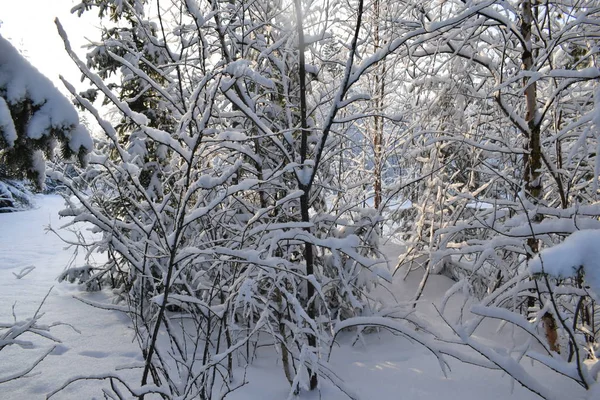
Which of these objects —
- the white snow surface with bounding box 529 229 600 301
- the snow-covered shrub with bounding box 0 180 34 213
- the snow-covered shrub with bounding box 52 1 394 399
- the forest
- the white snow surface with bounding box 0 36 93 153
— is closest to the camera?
the white snow surface with bounding box 529 229 600 301

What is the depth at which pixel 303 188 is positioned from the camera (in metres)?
3.10

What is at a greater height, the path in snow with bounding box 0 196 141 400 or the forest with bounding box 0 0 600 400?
the forest with bounding box 0 0 600 400

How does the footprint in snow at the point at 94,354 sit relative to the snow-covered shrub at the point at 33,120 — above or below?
below

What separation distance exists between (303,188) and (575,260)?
204 cm

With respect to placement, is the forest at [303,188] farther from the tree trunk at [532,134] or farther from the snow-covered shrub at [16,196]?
the snow-covered shrub at [16,196]

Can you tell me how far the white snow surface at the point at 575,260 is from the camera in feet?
4.42

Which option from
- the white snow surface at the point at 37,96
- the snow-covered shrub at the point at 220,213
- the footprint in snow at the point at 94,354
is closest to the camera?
the white snow surface at the point at 37,96

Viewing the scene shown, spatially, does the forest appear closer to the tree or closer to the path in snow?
the tree

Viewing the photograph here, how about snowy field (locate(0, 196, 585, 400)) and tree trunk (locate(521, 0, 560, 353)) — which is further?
tree trunk (locate(521, 0, 560, 353))

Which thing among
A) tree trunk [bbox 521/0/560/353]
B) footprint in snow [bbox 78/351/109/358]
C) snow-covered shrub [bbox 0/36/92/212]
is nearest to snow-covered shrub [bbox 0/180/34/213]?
footprint in snow [bbox 78/351/109/358]

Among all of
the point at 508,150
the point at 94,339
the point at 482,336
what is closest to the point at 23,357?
the point at 94,339

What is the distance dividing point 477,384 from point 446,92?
3.46m

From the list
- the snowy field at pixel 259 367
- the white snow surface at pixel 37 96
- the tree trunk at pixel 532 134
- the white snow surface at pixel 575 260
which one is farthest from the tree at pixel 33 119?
the tree trunk at pixel 532 134

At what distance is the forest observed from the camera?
6.00 feet
